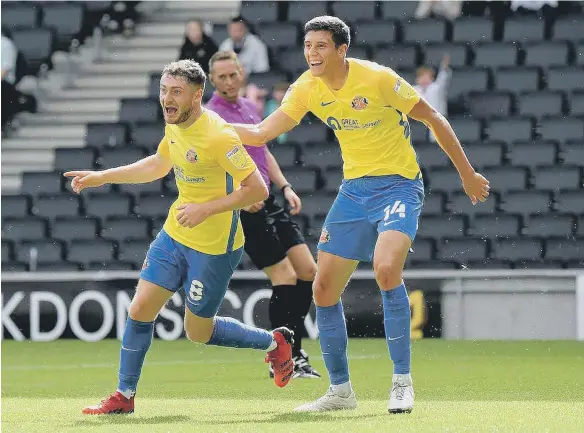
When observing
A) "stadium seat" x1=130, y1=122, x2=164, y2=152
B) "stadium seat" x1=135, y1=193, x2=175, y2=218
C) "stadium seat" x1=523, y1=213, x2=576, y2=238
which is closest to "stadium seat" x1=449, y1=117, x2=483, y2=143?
"stadium seat" x1=523, y1=213, x2=576, y2=238

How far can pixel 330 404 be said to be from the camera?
Result: 6.92m

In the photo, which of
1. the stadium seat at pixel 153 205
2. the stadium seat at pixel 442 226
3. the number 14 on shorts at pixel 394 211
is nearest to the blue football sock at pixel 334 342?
the number 14 on shorts at pixel 394 211

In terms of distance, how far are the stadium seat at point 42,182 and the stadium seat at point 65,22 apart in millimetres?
2611

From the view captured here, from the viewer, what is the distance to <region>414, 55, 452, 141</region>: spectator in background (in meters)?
14.5

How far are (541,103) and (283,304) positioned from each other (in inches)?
263

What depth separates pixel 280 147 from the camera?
15.0 m

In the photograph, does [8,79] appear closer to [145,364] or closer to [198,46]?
[198,46]

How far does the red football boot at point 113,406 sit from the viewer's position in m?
6.77

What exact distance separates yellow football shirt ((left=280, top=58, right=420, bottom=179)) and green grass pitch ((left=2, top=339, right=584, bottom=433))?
121 centimetres

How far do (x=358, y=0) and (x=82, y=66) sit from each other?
416 cm

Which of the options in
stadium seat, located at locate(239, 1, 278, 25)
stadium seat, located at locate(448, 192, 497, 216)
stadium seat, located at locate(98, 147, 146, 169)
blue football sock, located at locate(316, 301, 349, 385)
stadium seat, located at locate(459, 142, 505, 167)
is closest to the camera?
blue football sock, located at locate(316, 301, 349, 385)

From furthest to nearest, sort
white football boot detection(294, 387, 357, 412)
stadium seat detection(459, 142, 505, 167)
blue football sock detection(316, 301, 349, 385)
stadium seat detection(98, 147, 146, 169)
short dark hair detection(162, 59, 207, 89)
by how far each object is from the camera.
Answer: stadium seat detection(98, 147, 146, 169), stadium seat detection(459, 142, 505, 167), blue football sock detection(316, 301, 349, 385), white football boot detection(294, 387, 357, 412), short dark hair detection(162, 59, 207, 89)

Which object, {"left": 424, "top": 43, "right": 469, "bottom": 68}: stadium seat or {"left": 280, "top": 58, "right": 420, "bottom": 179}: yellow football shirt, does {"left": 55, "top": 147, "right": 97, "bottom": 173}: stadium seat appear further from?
{"left": 280, "top": 58, "right": 420, "bottom": 179}: yellow football shirt

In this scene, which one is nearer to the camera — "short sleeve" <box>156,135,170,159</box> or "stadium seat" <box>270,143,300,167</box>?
"short sleeve" <box>156,135,170,159</box>
